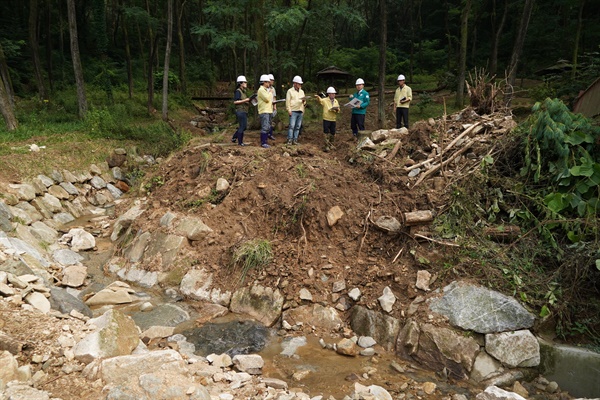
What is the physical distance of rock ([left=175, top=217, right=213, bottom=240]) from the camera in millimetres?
6988

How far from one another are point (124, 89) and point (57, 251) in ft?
49.4

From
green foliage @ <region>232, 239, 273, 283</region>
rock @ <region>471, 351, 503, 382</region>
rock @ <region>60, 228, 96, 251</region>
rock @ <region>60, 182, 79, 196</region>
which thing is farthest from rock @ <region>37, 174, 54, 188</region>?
rock @ <region>471, 351, 503, 382</region>

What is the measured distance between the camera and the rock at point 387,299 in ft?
17.8

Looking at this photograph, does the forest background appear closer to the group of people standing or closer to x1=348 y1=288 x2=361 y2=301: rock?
x1=348 y1=288 x2=361 y2=301: rock

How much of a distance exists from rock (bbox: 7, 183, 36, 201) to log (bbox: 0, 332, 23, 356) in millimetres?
5213

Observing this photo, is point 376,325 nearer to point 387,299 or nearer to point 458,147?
point 387,299

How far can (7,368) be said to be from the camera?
3451mm

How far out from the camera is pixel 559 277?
16.5 feet

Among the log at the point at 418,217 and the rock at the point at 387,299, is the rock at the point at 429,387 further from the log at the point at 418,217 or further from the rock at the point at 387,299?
the log at the point at 418,217

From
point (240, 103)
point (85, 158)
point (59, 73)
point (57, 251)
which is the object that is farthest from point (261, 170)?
point (59, 73)

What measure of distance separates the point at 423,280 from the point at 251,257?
2.54 m

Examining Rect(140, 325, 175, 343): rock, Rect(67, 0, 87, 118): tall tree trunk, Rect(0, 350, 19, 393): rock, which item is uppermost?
Rect(67, 0, 87, 118): tall tree trunk

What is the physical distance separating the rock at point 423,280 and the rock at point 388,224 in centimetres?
87

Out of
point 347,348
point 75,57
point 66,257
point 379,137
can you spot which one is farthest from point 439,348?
point 75,57
